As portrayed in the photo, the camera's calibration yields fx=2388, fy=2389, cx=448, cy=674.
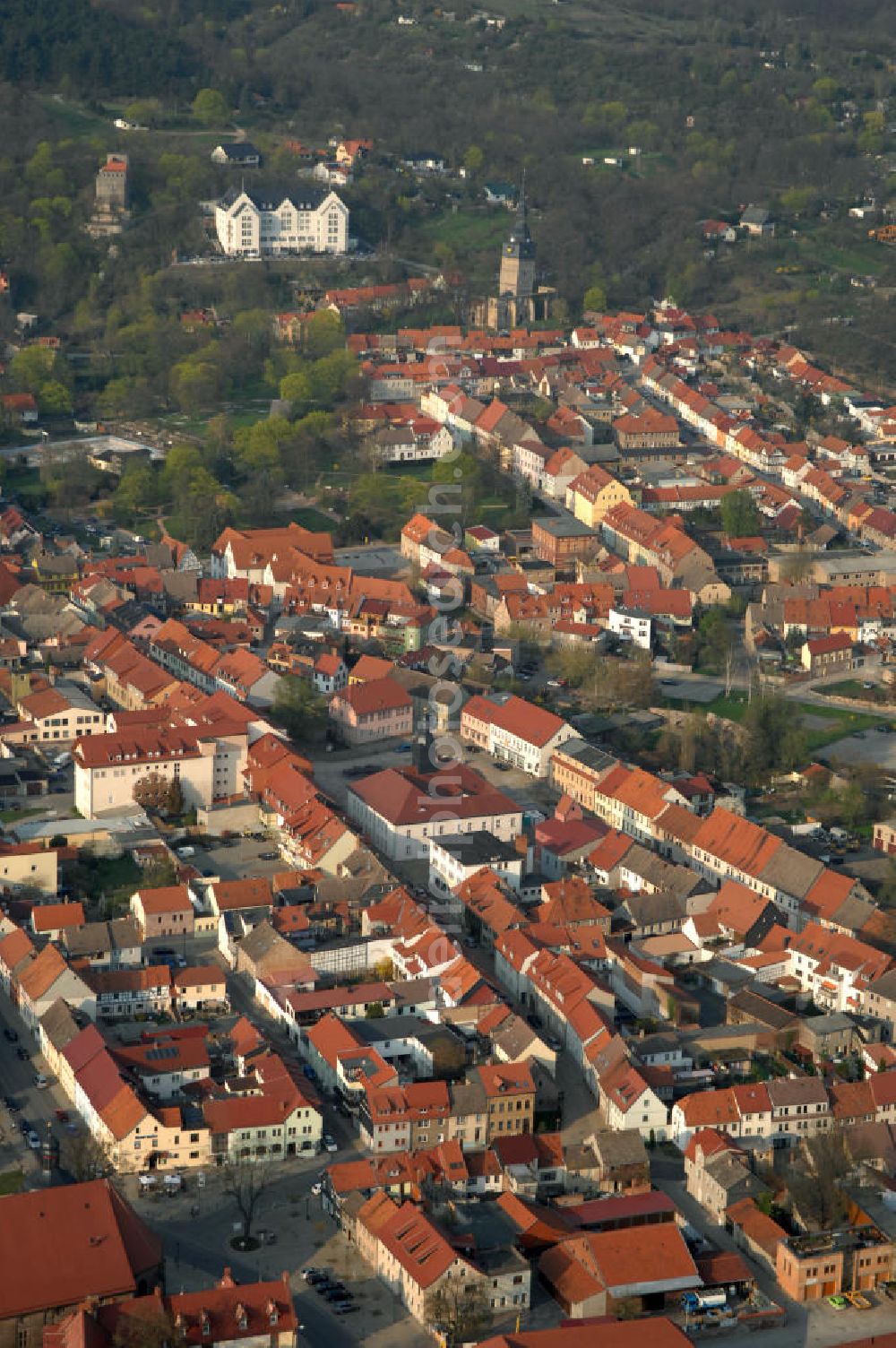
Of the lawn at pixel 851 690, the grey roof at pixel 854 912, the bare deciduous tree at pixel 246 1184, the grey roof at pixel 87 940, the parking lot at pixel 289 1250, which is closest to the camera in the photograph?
the parking lot at pixel 289 1250

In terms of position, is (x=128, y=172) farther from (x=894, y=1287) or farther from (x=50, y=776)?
(x=894, y=1287)

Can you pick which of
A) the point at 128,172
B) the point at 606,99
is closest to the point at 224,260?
the point at 128,172

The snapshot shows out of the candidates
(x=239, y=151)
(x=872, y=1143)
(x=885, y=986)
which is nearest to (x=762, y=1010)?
(x=885, y=986)

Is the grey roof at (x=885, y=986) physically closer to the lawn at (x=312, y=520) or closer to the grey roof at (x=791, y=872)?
the grey roof at (x=791, y=872)

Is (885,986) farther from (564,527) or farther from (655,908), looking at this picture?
(564,527)

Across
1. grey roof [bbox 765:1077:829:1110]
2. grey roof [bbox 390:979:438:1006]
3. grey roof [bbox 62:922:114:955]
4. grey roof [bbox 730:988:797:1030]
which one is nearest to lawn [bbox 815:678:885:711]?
grey roof [bbox 730:988:797:1030]

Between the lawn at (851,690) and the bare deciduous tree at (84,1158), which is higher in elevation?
the bare deciduous tree at (84,1158)

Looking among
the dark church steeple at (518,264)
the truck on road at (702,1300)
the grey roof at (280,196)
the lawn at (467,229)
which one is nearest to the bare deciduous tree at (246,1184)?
the truck on road at (702,1300)
